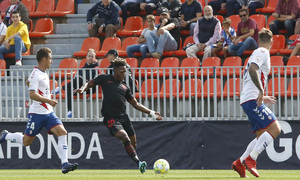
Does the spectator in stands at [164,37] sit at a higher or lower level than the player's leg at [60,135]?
higher

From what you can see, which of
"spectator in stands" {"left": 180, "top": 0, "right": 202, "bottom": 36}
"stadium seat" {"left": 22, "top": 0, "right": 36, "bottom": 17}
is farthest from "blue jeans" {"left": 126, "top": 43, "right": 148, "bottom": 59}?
"stadium seat" {"left": 22, "top": 0, "right": 36, "bottom": 17}

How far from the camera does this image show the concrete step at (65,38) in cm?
1936

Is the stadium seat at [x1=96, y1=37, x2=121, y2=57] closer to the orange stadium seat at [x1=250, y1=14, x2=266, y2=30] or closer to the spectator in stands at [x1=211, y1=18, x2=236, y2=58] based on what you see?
the spectator in stands at [x1=211, y1=18, x2=236, y2=58]

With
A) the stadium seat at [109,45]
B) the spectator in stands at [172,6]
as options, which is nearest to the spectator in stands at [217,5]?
the spectator in stands at [172,6]

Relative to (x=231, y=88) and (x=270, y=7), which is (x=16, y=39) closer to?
(x=270, y=7)

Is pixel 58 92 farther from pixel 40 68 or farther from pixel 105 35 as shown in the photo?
pixel 105 35

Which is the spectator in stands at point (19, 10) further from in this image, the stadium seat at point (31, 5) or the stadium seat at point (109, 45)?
the stadium seat at point (109, 45)

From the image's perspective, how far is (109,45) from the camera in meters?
18.0

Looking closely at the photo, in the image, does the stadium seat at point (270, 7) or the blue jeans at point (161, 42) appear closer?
the blue jeans at point (161, 42)

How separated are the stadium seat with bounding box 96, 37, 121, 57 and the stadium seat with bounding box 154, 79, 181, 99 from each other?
14.8ft

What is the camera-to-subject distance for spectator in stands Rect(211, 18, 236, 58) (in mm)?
16325

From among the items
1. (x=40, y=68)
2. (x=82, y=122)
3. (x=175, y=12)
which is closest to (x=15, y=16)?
(x=175, y=12)

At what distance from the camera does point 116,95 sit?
1184 centimetres

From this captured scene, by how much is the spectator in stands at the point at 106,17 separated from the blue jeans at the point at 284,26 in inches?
168
